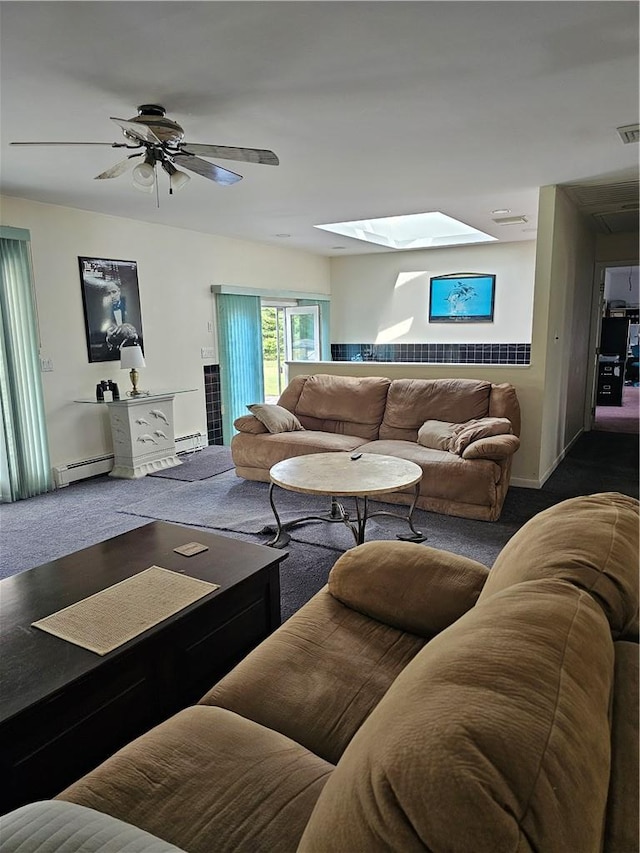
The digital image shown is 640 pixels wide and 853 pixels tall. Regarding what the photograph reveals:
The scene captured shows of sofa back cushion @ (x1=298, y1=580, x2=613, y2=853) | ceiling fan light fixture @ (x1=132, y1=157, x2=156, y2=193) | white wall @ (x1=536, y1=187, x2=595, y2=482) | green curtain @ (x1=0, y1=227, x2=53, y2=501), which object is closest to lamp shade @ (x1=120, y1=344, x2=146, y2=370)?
green curtain @ (x1=0, y1=227, x2=53, y2=501)

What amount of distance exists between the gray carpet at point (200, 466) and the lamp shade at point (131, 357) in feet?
3.36

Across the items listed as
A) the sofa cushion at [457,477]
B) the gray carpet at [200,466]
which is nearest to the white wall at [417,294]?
the gray carpet at [200,466]

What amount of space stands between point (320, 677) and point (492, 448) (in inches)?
102

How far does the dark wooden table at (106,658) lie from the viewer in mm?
1343

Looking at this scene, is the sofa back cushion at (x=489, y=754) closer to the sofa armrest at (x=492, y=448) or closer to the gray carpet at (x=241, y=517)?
the gray carpet at (x=241, y=517)

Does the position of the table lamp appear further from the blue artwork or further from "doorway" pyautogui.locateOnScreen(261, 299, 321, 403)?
the blue artwork

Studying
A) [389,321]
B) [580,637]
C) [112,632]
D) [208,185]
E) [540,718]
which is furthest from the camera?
[389,321]

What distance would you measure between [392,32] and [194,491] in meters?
3.50

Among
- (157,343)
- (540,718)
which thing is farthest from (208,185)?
(540,718)

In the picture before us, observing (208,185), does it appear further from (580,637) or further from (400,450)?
(580,637)

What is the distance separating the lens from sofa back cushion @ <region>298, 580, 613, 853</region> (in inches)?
22.4

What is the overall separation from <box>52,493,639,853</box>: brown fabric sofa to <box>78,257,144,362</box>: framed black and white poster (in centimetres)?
391

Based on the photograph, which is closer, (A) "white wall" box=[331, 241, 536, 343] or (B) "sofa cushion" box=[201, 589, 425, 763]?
(B) "sofa cushion" box=[201, 589, 425, 763]

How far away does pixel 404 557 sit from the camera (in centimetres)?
179
